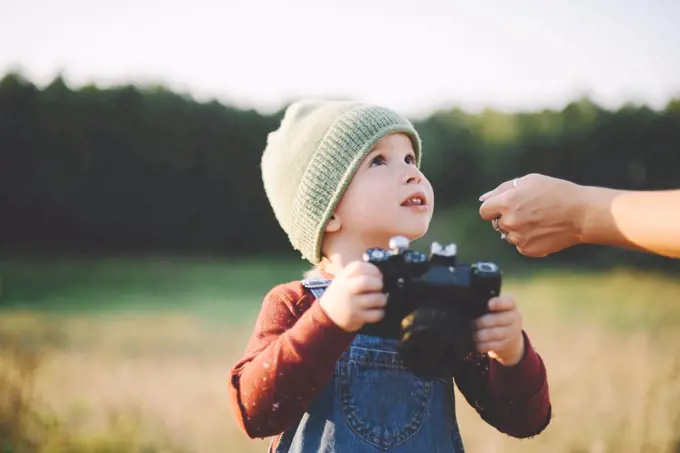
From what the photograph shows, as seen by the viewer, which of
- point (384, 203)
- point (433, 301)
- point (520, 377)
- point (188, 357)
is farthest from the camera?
point (188, 357)

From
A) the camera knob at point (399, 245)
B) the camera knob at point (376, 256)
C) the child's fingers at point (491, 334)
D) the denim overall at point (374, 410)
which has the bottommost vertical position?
the denim overall at point (374, 410)

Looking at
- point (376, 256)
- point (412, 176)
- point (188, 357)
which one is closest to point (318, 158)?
point (412, 176)

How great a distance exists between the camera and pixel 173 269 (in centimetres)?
1208

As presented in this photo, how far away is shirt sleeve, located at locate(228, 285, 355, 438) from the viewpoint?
1.39 metres

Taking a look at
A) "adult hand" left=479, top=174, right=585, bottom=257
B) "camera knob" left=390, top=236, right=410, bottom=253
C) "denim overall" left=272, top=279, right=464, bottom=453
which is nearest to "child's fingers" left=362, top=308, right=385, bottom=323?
"camera knob" left=390, top=236, right=410, bottom=253

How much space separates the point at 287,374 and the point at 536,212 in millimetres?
892

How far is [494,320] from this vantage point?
135cm

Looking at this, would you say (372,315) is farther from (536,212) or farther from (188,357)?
(188,357)

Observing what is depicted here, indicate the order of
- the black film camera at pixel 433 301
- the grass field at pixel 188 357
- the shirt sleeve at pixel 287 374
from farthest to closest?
the grass field at pixel 188 357 < the shirt sleeve at pixel 287 374 < the black film camera at pixel 433 301

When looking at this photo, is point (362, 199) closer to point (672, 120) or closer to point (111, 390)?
point (111, 390)

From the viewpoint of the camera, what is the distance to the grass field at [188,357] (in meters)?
3.86

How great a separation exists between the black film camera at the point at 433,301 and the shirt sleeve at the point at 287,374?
5.5 inches

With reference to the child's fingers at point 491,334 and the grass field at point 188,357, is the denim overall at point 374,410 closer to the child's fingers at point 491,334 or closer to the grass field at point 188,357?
the child's fingers at point 491,334

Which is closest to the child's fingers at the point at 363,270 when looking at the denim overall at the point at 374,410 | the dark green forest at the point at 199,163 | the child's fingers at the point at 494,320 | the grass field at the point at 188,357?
the child's fingers at the point at 494,320
